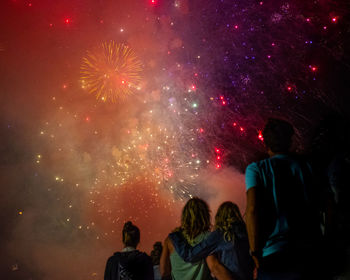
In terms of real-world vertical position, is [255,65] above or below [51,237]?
above

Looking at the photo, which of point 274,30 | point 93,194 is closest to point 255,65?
point 274,30

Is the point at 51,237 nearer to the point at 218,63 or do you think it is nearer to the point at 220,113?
the point at 220,113

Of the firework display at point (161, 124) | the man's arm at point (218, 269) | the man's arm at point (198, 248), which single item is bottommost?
the man's arm at point (218, 269)

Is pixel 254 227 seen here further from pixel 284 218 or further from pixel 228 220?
pixel 228 220

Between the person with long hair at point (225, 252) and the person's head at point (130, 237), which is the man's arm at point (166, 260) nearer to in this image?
the person with long hair at point (225, 252)

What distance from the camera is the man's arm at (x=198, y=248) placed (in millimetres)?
2518

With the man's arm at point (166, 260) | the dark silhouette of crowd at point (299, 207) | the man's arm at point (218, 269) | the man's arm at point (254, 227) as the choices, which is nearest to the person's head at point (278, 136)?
the dark silhouette of crowd at point (299, 207)

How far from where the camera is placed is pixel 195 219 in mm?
2848

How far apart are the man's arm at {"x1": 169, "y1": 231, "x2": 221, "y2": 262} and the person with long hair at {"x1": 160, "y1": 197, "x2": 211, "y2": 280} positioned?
160 mm

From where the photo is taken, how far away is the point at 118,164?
14.5 metres

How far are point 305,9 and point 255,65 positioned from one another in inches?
77.0

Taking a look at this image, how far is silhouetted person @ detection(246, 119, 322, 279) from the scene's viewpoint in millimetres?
1618

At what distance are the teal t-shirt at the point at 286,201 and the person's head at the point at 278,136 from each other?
64mm

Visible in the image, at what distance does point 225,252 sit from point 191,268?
0.34m
